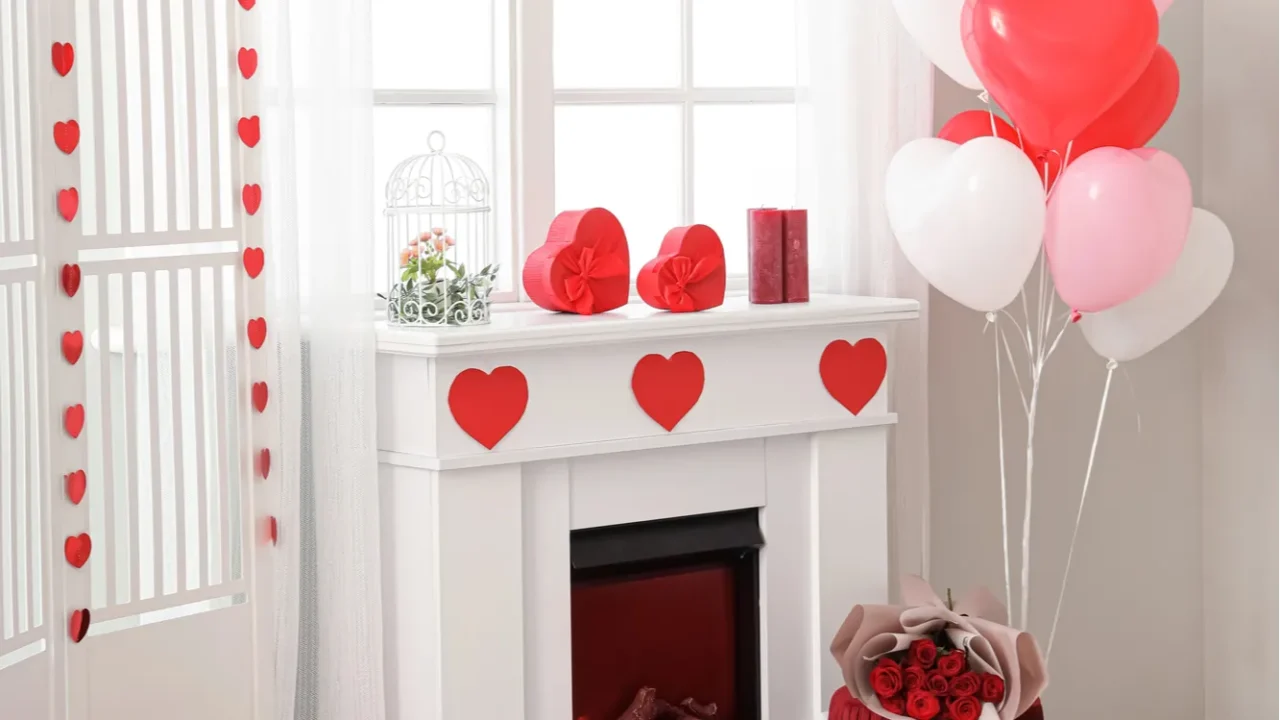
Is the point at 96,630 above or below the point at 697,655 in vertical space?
above

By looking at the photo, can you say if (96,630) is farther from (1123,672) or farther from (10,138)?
(1123,672)

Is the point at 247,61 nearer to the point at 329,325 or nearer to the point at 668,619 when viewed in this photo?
the point at 329,325

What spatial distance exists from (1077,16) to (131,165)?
1.41 metres

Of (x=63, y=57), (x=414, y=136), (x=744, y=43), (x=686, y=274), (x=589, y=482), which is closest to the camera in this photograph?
(x=63, y=57)

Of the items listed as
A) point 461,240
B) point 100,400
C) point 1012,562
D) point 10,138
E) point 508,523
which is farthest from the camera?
point 1012,562

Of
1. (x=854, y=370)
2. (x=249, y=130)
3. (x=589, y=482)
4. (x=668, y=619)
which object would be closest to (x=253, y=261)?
(x=249, y=130)

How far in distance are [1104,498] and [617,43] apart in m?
1.52

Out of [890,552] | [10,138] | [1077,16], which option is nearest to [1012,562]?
[890,552]

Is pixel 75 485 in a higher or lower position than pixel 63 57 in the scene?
lower

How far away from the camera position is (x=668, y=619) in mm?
2445

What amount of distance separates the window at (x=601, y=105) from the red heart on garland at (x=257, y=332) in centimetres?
39

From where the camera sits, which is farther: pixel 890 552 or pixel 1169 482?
pixel 1169 482

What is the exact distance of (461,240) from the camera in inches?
92.8

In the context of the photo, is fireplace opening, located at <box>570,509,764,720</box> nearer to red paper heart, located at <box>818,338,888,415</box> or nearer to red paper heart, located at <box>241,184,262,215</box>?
red paper heart, located at <box>818,338,888,415</box>
